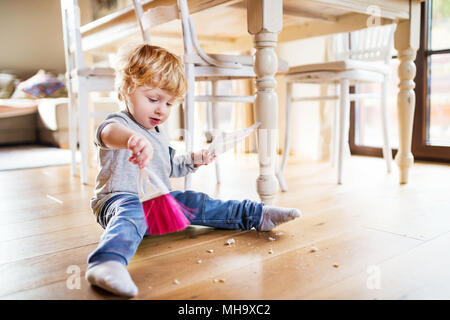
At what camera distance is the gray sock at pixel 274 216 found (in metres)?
1.03

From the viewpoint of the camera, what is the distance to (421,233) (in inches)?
40.1

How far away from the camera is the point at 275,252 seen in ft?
2.97

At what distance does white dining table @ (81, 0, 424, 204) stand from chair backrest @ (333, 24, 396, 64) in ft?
1.13

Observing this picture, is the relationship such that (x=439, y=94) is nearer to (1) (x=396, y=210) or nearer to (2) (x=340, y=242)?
(1) (x=396, y=210)

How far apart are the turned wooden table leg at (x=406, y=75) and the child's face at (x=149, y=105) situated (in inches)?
42.6

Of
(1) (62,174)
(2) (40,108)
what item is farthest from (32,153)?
(1) (62,174)

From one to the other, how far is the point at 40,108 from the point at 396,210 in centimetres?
313

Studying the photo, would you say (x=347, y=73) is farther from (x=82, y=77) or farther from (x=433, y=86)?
(x=82, y=77)

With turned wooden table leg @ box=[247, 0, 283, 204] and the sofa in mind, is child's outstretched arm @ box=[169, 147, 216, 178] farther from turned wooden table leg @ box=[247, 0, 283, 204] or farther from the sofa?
the sofa

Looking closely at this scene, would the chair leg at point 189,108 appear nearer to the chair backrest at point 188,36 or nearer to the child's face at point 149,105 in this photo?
the chair backrest at point 188,36

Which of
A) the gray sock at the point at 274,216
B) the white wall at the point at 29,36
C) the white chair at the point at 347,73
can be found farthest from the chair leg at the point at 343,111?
the white wall at the point at 29,36

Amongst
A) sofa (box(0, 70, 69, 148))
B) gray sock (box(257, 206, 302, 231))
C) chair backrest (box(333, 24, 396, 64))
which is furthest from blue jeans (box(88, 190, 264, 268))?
sofa (box(0, 70, 69, 148))
